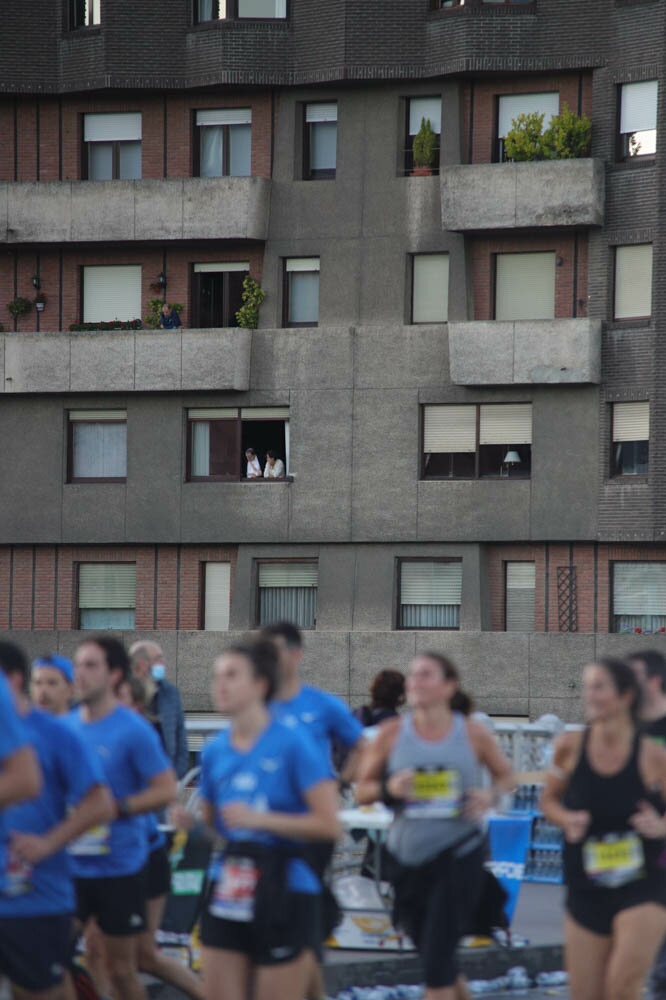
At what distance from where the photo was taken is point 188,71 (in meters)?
39.4

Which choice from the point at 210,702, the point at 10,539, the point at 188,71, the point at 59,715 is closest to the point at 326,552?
the point at 210,702

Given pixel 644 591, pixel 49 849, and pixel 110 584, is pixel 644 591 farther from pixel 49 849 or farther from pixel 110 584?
pixel 49 849

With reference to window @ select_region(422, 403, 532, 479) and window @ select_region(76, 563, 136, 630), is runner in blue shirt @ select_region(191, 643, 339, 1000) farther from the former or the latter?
window @ select_region(76, 563, 136, 630)

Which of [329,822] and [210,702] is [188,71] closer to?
[210,702]

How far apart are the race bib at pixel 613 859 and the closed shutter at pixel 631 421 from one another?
28.9m

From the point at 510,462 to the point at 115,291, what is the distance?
9349 millimetres

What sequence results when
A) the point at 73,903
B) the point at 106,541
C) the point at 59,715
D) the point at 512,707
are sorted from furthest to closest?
1. the point at 106,541
2. the point at 512,707
3. the point at 59,715
4. the point at 73,903

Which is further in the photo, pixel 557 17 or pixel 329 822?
pixel 557 17

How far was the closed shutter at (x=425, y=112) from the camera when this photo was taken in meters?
38.6

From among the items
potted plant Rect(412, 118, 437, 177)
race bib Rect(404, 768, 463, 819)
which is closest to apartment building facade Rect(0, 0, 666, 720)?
potted plant Rect(412, 118, 437, 177)

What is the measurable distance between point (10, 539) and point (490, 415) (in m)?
10.6

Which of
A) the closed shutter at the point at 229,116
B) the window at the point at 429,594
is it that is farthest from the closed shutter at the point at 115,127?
the window at the point at 429,594

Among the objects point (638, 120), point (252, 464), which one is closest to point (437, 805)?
point (638, 120)

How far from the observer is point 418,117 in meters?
38.7
